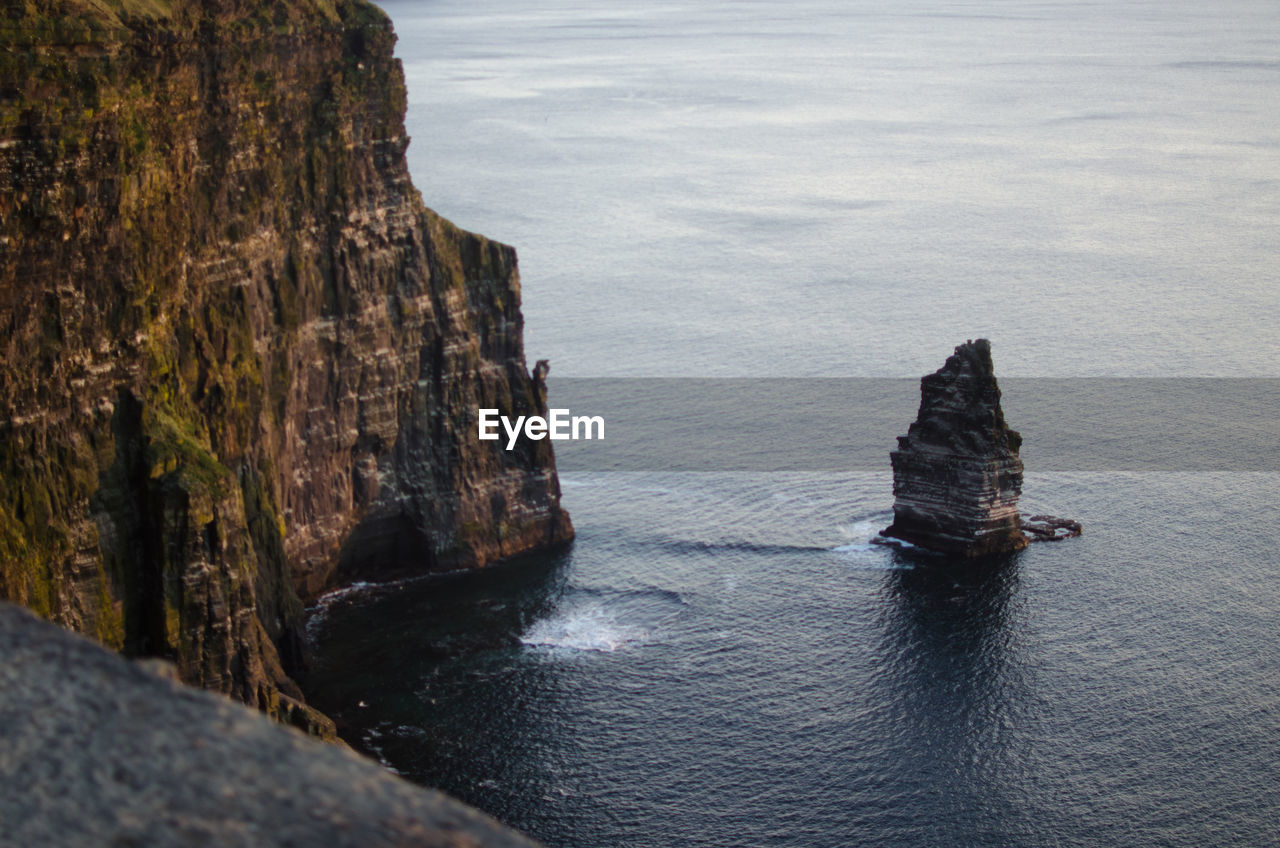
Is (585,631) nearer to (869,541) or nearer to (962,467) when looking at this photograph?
(869,541)

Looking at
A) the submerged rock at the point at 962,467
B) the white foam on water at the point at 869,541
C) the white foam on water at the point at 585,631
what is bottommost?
the white foam on water at the point at 585,631

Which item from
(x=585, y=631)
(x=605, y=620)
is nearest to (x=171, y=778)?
(x=585, y=631)

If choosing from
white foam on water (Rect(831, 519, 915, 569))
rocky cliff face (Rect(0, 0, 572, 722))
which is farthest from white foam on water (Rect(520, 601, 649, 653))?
white foam on water (Rect(831, 519, 915, 569))

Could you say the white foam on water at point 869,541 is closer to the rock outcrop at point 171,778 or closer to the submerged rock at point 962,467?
the submerged rock at point 962,467

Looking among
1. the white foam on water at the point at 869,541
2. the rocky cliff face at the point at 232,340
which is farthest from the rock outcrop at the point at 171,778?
the white foam on water at the point at 869,541

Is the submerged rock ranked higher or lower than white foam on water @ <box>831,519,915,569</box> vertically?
higher

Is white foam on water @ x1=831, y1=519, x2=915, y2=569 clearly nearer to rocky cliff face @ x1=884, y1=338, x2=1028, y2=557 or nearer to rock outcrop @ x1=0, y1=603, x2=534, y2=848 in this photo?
rocky cliff face @ x1=884, y1=338, x2=1028, y2=557

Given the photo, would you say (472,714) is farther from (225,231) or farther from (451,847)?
(451,847)

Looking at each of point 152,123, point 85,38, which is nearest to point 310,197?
point 152,123
